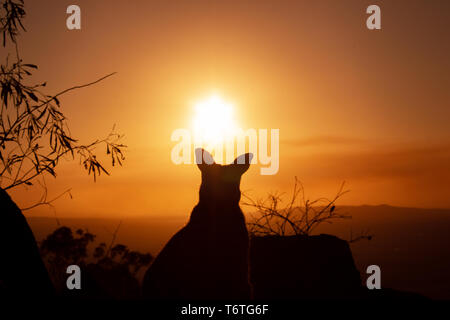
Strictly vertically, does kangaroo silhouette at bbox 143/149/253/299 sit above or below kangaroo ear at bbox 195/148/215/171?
below

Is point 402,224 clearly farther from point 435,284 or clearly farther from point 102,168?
point 102,168

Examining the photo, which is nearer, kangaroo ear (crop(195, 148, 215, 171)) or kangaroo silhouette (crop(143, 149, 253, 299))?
kangaroo silhouette (crop(143, 149, 253, 299))

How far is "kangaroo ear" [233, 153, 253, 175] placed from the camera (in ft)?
22.9

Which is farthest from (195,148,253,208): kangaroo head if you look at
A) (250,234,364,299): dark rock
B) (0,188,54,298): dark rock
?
(250,234,364,299): dark rock

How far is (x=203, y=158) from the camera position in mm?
6879

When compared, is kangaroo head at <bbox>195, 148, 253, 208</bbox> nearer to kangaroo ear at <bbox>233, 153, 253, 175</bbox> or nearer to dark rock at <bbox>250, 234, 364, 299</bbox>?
kangaroo ear at <bbox>233, 153, 253, 175</bbox>

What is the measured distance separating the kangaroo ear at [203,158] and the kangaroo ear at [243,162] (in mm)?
349

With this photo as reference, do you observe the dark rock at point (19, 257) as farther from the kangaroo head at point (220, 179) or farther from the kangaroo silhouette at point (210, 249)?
the kangaroo head at point (220, 179)

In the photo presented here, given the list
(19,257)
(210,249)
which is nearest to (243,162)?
(210,249)

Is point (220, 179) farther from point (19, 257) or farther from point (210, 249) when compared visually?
point (19, 257)

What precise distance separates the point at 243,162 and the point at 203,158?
59cm

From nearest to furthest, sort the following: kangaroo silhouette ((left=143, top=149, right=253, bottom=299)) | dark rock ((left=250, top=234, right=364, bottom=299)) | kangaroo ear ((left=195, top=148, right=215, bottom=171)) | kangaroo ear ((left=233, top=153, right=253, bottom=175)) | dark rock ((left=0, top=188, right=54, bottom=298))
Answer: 1. kangaroo silhouette ((left=143, top=149, right=253, bottom=299))
2. dark rock ((left=0, top=188, right=54, bottom=298))
3. kangaroo ear ((left=195, top=148, right=215, bottom=171))
4. kangaroo ear ((left=233, top=153, right=253, bottom=175))
5. dark rock ((left=250, top=234, right=364, bottom=299))
